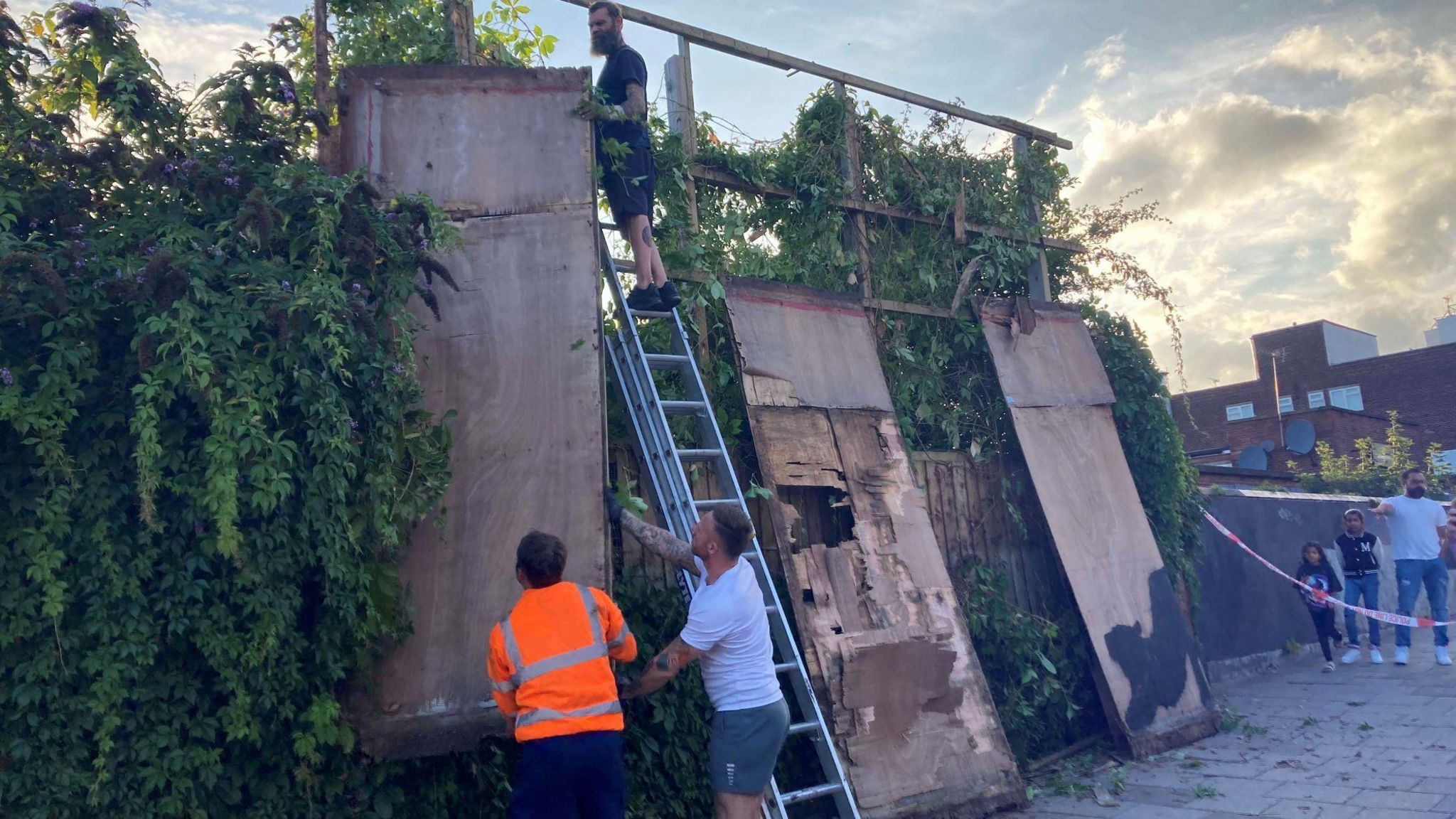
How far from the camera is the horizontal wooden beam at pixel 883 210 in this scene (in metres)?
7.16

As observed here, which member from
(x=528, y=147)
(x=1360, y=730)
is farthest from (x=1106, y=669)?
(x=528, y=147)

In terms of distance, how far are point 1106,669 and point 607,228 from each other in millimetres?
4863

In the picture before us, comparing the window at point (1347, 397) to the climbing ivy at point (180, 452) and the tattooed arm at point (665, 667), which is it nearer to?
the tattooed arm at point (665, 667)

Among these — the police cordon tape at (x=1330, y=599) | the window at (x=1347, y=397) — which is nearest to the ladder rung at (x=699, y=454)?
the police cordon tape at (x=1330, y=599)

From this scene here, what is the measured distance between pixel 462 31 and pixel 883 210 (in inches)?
143

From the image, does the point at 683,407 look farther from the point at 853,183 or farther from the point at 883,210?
the point at 883,210

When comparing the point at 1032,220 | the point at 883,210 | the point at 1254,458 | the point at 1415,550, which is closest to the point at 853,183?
the point at 883,210

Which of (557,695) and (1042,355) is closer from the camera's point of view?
(557,695)

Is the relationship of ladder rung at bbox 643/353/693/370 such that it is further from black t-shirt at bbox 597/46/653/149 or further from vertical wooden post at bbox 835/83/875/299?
vertical wooden post at bbox 835/83/875/299

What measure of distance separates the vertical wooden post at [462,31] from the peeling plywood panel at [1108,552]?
15.2 feet

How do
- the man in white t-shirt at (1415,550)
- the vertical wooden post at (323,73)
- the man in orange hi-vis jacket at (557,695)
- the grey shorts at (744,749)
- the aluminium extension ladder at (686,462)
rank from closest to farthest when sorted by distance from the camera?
the man in orange hi-vis jacket at (557,695), the grey shorts at (744,749), the vertical wooden post at (323,73), the aluminium extension ladder at (686,462), the man in white t-shirt at (1415,550)

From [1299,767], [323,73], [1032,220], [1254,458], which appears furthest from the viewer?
[1254,458]

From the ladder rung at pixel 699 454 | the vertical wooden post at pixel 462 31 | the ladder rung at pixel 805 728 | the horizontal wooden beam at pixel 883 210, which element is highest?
the vertical wooden post at pixel 462 31

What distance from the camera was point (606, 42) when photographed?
625cm
